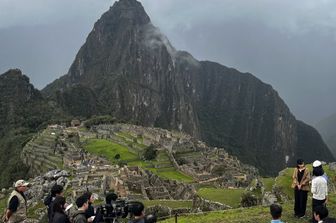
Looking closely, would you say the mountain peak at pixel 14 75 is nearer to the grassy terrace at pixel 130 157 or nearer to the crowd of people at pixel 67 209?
the grassy terrace at pixel 130 157

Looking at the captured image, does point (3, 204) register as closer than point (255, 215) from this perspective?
No

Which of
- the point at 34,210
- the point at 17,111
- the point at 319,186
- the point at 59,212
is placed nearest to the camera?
the point at 59,212

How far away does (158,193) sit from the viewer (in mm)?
31484

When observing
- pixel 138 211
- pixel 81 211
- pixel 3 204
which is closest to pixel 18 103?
pixel 3 204

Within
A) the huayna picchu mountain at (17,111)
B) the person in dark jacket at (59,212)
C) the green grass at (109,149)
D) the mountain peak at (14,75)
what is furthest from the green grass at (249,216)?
the mountain peak at (14,75)

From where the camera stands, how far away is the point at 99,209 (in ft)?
32.3

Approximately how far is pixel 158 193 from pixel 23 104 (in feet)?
303

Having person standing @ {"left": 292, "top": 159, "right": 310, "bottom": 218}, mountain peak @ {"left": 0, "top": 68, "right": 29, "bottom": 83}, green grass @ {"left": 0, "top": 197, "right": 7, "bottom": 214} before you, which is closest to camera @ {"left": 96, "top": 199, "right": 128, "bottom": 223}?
person standing @ {"left": 292, "top": 159, "right": 310, "bottom": 218}

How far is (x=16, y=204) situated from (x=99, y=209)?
7.34 ft

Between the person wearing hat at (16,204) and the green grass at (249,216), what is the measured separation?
6.22 meters

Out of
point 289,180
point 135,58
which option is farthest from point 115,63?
point 289,180

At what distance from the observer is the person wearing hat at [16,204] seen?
429 inches

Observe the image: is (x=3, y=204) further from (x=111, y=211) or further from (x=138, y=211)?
(x=138, y=211)

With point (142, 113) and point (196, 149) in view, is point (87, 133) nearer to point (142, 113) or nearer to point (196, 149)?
point (196, 149)
